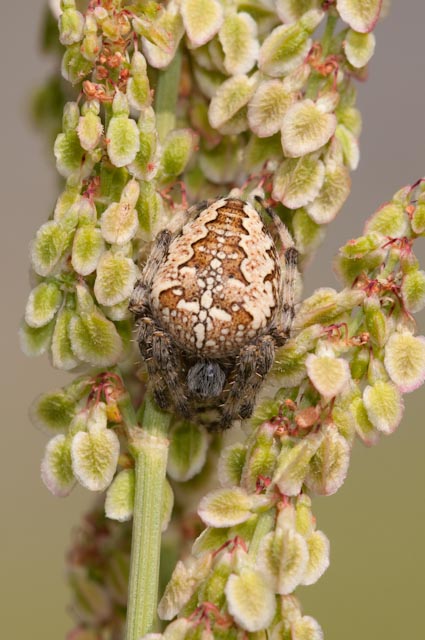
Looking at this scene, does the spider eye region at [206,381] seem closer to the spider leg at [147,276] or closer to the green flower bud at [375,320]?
the spider leg at [147,276]

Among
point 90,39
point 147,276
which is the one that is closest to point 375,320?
point 147,276

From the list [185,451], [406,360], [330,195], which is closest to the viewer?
[406,360]

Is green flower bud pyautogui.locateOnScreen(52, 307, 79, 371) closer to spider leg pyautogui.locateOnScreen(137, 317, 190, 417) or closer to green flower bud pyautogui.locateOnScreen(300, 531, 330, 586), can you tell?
spider leg pyautogui.locateOnScreen(137, 317, 190, 417)

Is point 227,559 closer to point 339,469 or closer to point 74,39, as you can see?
point 339,469

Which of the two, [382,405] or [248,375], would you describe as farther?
[248,375]

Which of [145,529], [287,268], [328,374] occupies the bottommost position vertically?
[145,529]

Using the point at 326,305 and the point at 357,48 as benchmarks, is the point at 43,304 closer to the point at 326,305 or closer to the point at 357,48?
the point at 326,305

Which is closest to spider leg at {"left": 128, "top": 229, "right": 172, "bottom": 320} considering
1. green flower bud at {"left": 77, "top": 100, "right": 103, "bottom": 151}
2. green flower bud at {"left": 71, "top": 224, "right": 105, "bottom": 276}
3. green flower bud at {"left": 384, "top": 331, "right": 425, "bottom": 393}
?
green flower bud at {"left": 71, "top": 224, "right": 105, "bottom": 276}

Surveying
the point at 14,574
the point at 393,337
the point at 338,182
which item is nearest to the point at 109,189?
the point at 338,182
